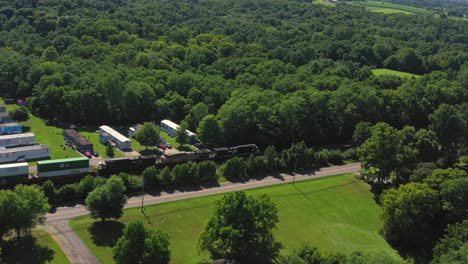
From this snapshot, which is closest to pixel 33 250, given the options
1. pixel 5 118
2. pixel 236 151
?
pixel 236 151

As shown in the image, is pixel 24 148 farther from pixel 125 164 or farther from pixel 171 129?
pixel 171 129

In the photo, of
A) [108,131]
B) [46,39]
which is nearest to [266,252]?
[108,131]

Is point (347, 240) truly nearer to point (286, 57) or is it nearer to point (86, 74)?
point (86, 74)

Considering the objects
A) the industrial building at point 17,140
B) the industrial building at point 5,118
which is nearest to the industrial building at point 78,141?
the industrial building at point 17,140

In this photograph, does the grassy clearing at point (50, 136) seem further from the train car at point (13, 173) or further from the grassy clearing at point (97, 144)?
the train car at point (13, 173)

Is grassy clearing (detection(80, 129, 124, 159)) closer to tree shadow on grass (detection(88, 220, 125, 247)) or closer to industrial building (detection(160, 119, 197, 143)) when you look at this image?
industrial building (detection(160, 119, 197, 143))
